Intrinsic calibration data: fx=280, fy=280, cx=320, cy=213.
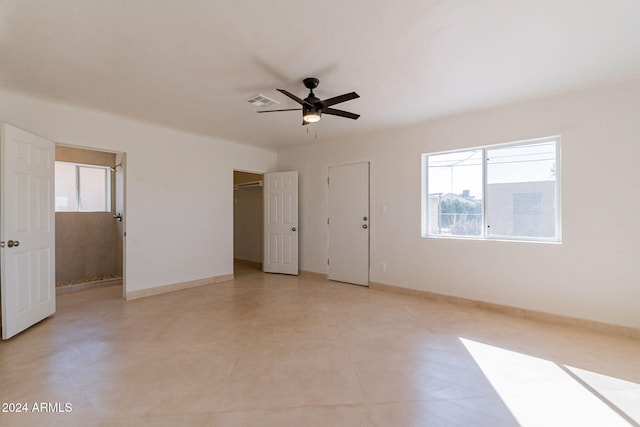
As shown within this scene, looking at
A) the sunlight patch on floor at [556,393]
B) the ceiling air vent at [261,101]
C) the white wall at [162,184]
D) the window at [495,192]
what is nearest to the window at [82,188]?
the white wall at [162,184]

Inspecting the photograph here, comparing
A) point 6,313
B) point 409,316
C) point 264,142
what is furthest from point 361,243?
point 6,313

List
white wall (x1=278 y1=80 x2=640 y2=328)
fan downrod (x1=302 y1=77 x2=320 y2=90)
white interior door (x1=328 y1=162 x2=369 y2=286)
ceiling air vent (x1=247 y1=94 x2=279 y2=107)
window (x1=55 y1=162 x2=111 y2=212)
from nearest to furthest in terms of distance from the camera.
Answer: fan downrod (x1=302 y1=77 x2=320 y2=90), white wall (x1=278 y1=80 x2=640 y2=328), ceiling air vent (x1=247 y1=94 x2=279 y2=107), white interior door (x1=328 y1=162 x2=369 y2=286), window (x1=55 y1=162 x2=111 y2=212)

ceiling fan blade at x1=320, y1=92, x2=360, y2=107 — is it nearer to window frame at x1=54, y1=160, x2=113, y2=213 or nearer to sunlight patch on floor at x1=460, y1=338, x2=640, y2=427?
sunlight patch on floor at x1=460, y1=338, x2=640, y2=427

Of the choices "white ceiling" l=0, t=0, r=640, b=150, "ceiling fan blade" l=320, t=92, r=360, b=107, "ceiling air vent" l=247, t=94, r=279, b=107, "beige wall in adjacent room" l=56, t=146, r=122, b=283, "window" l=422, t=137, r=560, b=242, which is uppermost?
"white ceiling" l=0, t=0, r=640, b=150

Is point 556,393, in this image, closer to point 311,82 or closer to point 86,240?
point 311,82

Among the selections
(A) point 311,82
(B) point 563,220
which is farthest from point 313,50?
(B) point 563,220

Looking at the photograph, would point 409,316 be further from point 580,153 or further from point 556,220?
point 580,153

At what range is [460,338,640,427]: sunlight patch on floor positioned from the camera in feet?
5.60

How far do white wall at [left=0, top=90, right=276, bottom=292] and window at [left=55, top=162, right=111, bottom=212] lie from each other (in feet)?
6.13

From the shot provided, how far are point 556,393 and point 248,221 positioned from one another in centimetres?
637

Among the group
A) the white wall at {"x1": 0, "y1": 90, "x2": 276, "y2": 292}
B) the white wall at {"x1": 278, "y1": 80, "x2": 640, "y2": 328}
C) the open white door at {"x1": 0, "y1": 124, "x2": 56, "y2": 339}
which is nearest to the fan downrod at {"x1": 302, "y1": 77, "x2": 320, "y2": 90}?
the white wall at {"x1": 278, "y1": 80, "x2": 640, "y2": 328}

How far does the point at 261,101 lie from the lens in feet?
10.4

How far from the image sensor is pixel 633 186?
284 cm

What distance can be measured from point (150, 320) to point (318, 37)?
11.2 ft
